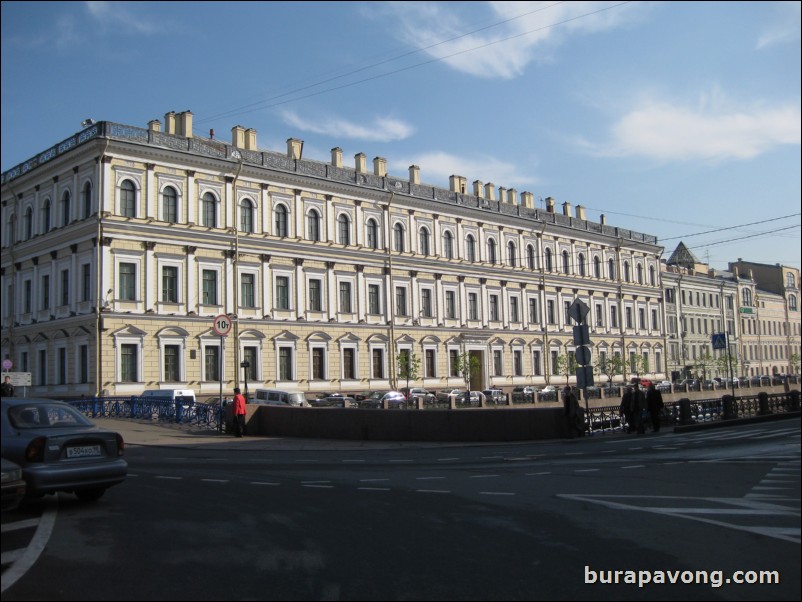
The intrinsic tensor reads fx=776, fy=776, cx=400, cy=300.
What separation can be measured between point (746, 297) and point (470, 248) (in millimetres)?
55825

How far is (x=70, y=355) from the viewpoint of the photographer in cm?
4747

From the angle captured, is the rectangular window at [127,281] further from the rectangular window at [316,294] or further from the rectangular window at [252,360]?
the rectangular window at [316,294]

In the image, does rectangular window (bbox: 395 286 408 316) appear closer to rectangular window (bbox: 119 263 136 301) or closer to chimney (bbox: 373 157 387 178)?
chimney (bbox: 373 157 387 178)

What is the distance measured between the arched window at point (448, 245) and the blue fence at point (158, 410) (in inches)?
1315

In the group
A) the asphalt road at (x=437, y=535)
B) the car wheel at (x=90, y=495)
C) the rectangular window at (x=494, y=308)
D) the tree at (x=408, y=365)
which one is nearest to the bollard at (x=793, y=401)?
the asphalt road at (x=437, y=535)

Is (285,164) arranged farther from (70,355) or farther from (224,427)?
(224,427)

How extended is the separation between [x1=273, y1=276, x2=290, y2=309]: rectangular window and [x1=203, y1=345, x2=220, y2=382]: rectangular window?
5.68 metres

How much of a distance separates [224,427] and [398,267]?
32420 mm

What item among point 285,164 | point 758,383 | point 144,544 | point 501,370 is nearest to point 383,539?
point 144,544

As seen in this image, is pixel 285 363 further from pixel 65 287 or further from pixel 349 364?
pixel 65 287

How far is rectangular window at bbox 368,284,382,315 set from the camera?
59.8 metres

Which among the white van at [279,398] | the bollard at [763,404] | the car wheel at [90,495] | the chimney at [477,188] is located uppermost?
the chimney at [477,188]

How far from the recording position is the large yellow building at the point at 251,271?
1850 inches

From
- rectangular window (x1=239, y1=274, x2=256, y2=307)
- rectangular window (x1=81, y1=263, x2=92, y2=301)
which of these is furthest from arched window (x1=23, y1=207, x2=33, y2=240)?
rectangular window (x1=239, y1=274, x2=256, y2=307)
